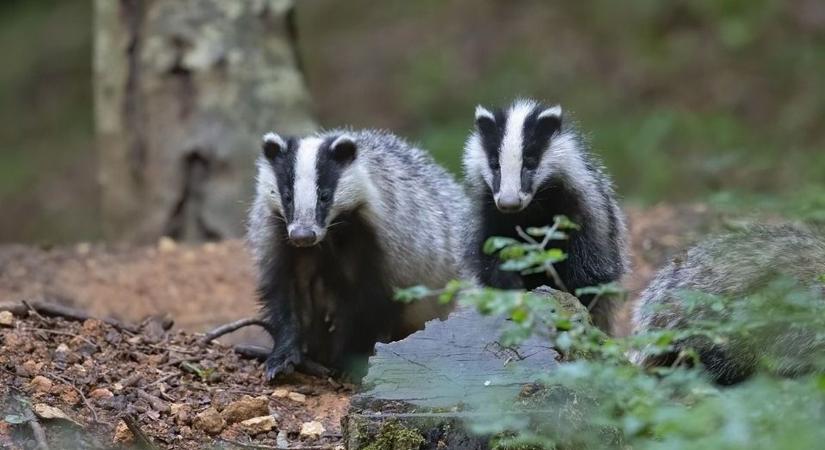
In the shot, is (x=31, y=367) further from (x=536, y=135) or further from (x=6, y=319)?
(x=536, y=135)

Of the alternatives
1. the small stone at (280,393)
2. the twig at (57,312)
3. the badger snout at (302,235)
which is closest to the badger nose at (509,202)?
the badger snout at (302,235)

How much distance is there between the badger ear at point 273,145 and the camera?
6.56m

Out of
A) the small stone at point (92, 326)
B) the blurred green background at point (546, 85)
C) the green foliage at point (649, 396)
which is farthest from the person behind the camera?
the blurred green background at point (546, 85)

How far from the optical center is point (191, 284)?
882cm

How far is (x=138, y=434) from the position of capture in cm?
499

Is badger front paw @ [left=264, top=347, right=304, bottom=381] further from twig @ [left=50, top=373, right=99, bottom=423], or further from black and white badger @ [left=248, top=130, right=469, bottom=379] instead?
twig @ [left=50, top=373, right=99, bottom=423]

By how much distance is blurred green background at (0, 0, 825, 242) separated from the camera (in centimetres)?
1398

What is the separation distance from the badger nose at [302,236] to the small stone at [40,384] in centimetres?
144

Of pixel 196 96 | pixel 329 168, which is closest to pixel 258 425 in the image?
pixel 329 168

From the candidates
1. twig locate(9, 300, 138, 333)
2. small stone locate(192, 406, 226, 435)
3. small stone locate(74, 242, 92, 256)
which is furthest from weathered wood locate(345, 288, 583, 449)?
small stone locate(74, 242, 92, 256)

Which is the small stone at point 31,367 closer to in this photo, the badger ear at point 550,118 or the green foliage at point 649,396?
the green foliage at point 649,396

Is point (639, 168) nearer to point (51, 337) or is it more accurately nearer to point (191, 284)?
point (191, 284)

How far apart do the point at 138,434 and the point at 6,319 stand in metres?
1.41

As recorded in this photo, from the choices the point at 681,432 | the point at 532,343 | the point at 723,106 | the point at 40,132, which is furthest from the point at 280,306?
the point at 40,132
